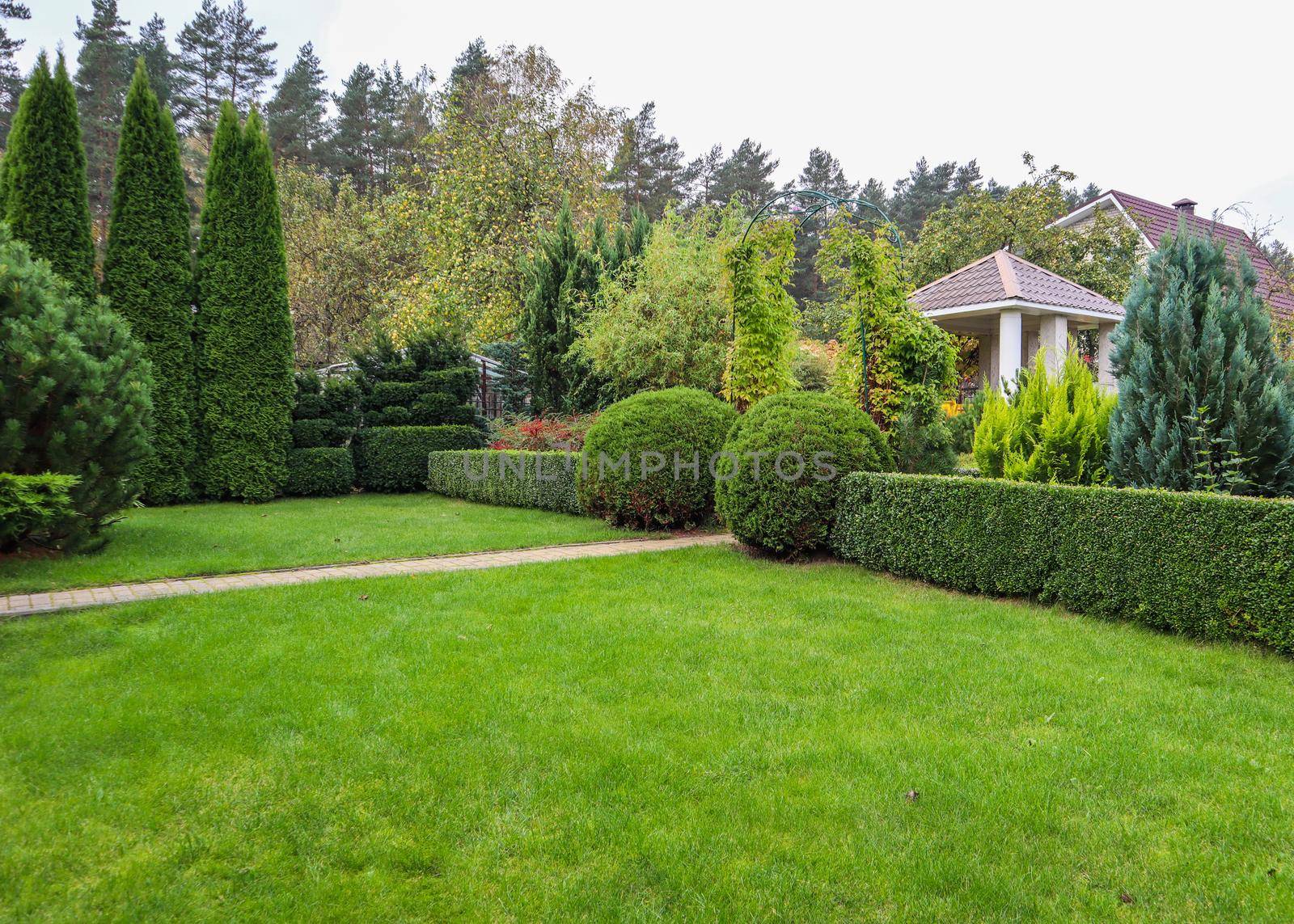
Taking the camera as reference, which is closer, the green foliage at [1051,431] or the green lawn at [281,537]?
the green lawn at [281,537]

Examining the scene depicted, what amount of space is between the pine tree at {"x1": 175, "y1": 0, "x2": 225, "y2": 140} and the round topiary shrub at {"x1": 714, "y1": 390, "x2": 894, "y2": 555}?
28.7 meters

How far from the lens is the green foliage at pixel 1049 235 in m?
19.3

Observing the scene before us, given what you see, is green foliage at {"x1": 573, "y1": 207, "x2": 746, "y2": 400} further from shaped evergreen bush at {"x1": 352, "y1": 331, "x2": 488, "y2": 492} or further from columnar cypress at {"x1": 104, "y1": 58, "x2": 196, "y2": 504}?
columnar cypress at {"x1": 104, "y1": 58, "x2": 196, "y2": 504}

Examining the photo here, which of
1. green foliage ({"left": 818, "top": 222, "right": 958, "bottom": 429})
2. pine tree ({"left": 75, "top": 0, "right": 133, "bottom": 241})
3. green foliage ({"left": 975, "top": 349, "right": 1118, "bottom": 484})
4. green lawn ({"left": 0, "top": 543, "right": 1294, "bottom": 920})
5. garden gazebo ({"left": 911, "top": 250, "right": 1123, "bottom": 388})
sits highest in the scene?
pine tree ({"left": 75, "top": 0, "right": 133, "bottom": 241})

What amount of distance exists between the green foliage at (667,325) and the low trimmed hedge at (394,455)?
11.9 feet

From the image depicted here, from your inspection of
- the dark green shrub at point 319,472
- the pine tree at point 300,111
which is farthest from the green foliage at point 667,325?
the pine tree at point 300,111

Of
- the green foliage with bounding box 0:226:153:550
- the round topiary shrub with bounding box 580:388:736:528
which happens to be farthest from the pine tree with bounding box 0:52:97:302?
the round topiary shrub with bounding box 580:388:736:528

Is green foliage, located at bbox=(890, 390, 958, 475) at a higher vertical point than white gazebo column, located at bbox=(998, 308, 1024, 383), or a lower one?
A: lower

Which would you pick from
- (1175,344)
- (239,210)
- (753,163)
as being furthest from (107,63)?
(1175,344)

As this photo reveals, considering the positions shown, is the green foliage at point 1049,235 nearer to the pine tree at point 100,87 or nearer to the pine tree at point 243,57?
the pine tree at point 243,57

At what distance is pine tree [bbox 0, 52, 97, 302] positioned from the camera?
10484 mm

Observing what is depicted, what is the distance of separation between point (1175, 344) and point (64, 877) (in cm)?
720

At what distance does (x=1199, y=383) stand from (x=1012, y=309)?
33.2 ft

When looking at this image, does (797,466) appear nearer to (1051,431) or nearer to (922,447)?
(922,447)
